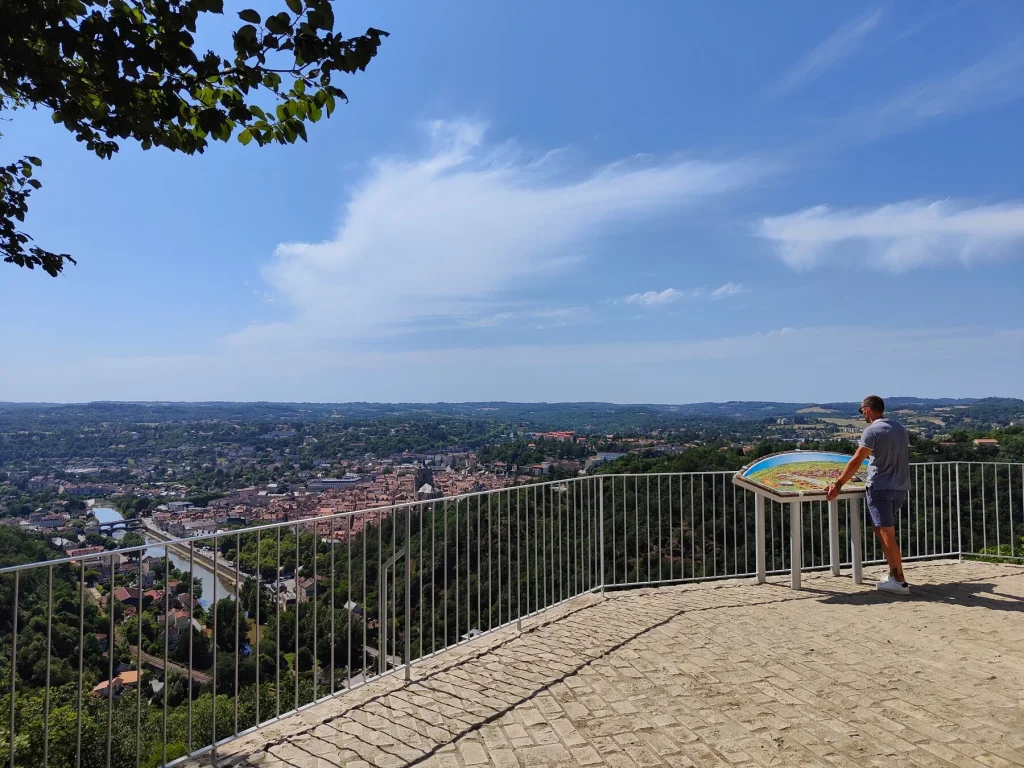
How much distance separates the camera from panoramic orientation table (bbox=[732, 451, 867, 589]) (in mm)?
6387

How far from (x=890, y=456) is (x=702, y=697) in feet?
12.0

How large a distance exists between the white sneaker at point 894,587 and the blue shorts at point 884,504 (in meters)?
0.62

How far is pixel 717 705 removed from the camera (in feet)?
12.7

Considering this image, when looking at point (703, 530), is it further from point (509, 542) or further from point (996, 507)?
point (996, 507)

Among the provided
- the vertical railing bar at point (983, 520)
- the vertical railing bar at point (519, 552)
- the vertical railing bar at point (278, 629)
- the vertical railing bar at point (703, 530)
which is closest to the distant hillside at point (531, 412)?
Answer: the vertical railing bar at point (983, 520)

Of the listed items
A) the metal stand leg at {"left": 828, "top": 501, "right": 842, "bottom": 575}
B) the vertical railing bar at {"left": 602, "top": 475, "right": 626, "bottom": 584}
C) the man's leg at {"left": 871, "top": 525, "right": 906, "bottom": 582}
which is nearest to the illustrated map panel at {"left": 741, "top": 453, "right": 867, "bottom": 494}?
the man's leg at {"left": 871, "top": 525, "right": 906, "bottom": 582}

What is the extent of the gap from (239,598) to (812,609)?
5.06 m

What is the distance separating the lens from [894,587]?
6.42m

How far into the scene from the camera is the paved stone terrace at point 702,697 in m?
3.32

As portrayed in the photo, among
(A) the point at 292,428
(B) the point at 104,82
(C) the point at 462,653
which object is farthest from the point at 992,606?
(A) the point at 292,428

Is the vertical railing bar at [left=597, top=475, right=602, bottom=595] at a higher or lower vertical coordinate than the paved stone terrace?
higher

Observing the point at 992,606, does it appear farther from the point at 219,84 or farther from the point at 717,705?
the point at 219,84

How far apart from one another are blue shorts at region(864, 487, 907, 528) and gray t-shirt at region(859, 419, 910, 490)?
61 mm

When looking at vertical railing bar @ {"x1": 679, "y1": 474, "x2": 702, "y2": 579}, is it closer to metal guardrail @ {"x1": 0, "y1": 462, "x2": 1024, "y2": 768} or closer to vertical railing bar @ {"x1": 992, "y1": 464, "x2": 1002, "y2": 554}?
metal guardrail @ {"x1": 0, "y1": 462, "x2": 1024, "y2": 768}
